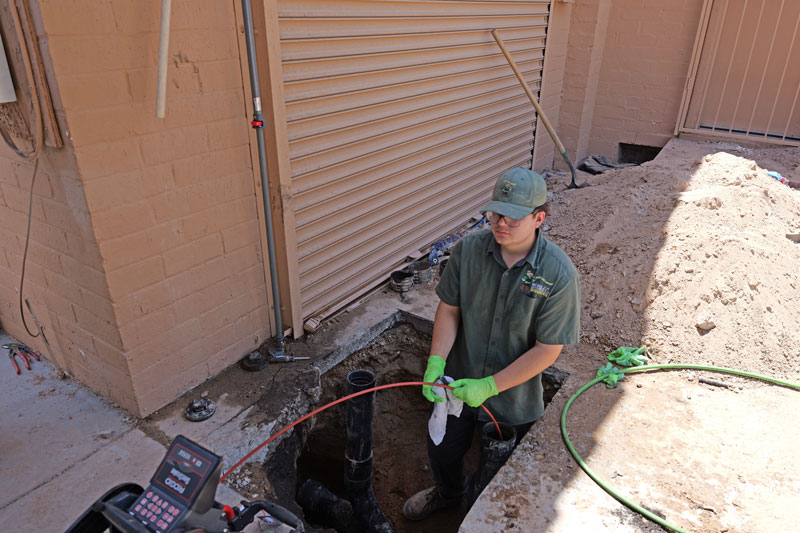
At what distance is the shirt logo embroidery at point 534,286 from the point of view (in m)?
2.52

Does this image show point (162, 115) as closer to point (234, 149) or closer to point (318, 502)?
point (234, 149)

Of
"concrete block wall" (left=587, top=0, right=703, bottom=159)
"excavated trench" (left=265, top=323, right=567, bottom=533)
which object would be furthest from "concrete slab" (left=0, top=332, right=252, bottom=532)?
A: "concrete block wall" (left=587, top=0, right=703, bottom=159)

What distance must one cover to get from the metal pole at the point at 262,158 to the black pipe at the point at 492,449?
1.43m

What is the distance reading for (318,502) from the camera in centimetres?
326

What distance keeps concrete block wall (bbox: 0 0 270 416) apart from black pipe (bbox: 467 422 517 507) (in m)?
1.66

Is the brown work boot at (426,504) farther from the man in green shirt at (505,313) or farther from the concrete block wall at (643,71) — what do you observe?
the concrete block wall at (643,71)

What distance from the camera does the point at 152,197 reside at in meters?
2.80

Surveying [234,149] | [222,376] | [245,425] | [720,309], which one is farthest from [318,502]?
[720,309]

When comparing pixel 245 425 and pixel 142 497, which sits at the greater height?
pixel 142 497

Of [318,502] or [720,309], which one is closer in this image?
[318,502]

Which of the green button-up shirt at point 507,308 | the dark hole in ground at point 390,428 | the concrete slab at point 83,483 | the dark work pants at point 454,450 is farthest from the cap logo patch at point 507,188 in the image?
the concrete slab at point 83,483

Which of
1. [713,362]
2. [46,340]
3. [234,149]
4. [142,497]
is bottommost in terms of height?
[713,362]

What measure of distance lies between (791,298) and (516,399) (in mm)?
2735

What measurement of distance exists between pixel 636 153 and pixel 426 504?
7.49m
